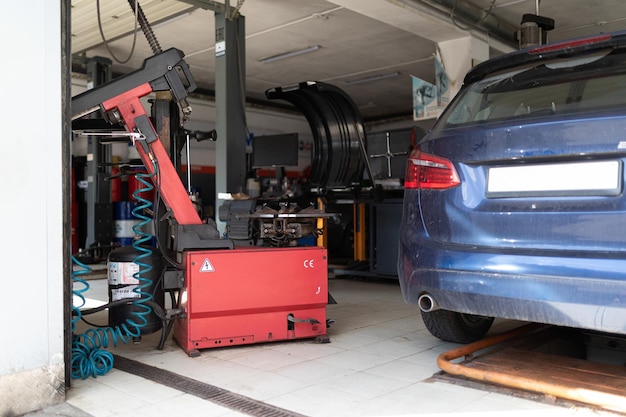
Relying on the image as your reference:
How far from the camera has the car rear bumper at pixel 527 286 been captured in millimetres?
1863

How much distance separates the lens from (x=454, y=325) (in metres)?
3.08

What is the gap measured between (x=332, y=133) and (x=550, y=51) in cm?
411

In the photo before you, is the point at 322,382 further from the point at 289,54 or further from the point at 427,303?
the point at 289,54

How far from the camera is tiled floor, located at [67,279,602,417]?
7.23ft

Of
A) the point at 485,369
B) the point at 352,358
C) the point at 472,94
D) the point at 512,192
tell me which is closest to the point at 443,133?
the point at 472,94

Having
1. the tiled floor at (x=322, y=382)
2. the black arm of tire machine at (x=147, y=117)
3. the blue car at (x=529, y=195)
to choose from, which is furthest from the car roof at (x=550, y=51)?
the black arm of tire machine at (x=147, y=117)

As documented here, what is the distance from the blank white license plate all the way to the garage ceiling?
399cm

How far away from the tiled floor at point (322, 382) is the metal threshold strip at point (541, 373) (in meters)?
0.06

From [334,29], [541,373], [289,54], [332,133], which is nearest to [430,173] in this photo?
[541,373]

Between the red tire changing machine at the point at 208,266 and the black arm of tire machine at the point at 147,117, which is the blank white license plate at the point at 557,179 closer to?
the red tire changing machine at the point at 208,266

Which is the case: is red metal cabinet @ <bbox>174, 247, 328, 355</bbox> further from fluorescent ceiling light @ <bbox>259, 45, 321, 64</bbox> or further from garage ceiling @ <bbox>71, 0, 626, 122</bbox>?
fluorescent ceiling light @ <bbox>259, 45, 321, 64</bbox>

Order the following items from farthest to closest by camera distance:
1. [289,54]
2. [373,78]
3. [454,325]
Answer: [373,78], [289,54], [454,325]

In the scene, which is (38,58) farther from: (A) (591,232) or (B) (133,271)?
(A) (591,232)

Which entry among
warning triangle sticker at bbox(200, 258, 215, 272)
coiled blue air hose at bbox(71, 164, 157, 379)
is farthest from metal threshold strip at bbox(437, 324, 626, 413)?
coiled blue air hose at bbox(71, 164, 157, 379)
